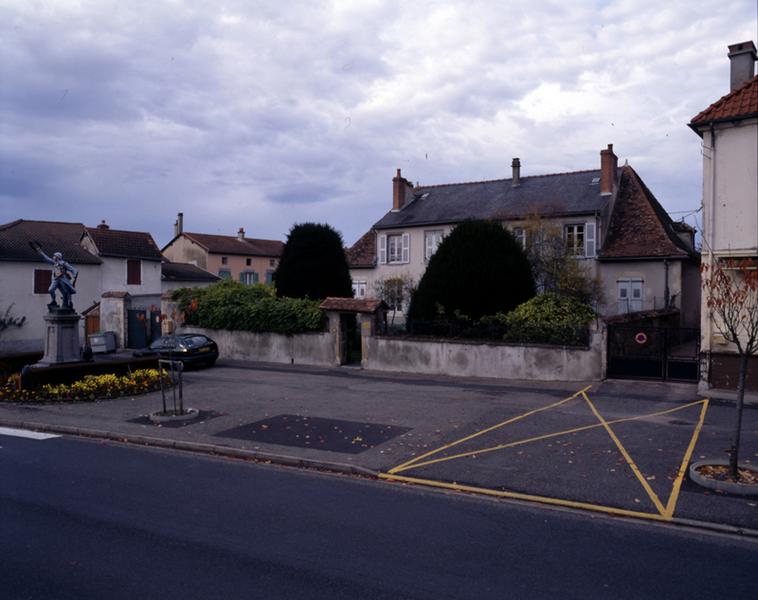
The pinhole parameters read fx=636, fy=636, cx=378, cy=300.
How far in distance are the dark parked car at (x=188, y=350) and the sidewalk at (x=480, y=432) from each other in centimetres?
390

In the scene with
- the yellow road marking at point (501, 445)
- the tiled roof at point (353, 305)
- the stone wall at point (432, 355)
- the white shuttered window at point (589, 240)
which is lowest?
the yellow road marking at point (501, 445)

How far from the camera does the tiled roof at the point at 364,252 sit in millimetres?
38938

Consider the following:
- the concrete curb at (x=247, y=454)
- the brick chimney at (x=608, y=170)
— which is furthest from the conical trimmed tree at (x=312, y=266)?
the concrete curb at (x=247, y=454)

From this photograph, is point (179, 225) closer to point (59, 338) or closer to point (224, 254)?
point (224, 254)

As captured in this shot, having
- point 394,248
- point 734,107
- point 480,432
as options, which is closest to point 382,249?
point 394,248

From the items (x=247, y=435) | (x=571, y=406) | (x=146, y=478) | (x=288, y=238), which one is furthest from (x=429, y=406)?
(x=288, y=238)

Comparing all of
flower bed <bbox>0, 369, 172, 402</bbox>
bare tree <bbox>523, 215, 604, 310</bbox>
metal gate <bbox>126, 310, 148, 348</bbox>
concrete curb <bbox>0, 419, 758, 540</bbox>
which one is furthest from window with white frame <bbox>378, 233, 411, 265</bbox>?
concrete curb <bbox>0, 419, 758, 540</bbox>

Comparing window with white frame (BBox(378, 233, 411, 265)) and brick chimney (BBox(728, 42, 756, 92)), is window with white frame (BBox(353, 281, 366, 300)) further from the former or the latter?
brick chimney (BBox(728, 42, 756, 92))

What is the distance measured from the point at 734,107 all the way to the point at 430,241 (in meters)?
20.9

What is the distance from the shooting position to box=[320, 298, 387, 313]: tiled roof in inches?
902

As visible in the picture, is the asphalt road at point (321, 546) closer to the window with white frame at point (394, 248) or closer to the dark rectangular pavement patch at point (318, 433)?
the dark rectangular pavement patch at point (318, 433)

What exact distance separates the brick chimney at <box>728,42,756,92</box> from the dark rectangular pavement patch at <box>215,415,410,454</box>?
47.7 ft

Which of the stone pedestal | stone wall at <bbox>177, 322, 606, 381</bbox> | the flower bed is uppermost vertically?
the stone pedestal

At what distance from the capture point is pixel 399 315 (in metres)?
36.4
